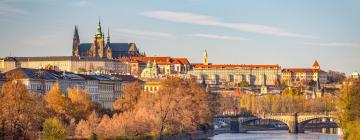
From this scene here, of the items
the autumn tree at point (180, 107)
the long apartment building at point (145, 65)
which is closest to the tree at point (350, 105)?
the autumn tree at point (180, 107)

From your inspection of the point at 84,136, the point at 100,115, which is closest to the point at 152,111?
the point at 100,115

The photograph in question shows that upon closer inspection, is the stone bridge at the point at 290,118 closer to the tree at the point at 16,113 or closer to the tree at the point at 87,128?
the tree at the point at 87,128

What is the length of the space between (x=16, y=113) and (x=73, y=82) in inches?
1813

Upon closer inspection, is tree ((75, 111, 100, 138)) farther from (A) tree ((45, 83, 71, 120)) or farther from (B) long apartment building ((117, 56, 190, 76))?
(B) long apartment building ((117, 56, 190, 76))

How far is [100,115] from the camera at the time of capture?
66.5m

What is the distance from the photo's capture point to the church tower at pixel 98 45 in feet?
639

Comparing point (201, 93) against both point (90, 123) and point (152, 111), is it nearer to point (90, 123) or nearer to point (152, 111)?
point (152, 111)

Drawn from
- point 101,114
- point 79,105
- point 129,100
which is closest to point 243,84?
point 129,100

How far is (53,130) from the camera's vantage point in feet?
169

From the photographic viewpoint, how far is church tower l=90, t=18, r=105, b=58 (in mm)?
→ 194875

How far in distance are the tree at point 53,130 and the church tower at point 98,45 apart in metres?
142

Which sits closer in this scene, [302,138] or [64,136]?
[64,136]

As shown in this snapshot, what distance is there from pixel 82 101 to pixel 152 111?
4.78 meters

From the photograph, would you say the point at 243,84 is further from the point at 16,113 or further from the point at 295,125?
the point at 16,113
